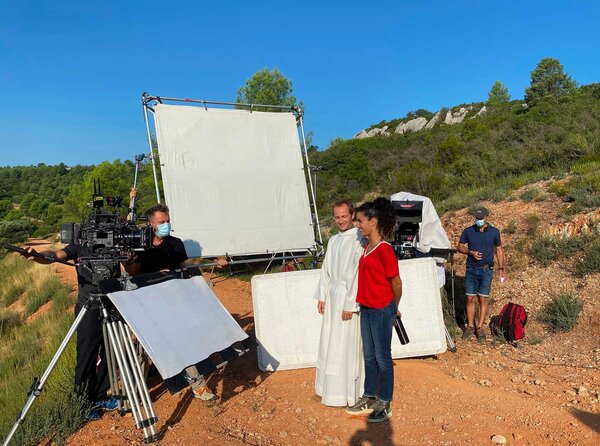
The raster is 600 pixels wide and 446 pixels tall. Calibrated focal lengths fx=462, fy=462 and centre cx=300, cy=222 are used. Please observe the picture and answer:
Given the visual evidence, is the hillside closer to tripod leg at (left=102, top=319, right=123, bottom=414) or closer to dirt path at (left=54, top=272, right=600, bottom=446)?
dirt path at (left=54, top=272, right=600, bottom=446)

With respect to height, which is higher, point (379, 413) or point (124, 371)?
point (124, 371)

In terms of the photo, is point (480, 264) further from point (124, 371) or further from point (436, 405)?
point (124, 371)

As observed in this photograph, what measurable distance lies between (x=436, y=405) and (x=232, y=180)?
5512mm

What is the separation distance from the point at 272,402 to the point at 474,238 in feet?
11.9

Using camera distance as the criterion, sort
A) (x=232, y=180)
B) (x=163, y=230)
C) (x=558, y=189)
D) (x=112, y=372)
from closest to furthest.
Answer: (x=112, y=372) < (x=163, y=230) < (x=232, y=180) < (x=558, y=189)

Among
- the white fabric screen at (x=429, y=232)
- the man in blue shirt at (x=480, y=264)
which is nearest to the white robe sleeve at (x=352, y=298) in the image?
the white fabric screen at (x=429, y=232)

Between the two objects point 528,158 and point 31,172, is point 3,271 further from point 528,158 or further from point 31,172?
point 31,172

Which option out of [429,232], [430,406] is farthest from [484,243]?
[430,406]

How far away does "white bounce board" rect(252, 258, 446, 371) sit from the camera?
4.97m

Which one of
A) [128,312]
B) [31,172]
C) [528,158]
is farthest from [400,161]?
[31,172]

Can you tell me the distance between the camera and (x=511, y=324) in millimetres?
5934

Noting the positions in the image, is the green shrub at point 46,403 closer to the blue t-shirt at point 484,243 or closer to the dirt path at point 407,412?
the dirt path at point 407,412

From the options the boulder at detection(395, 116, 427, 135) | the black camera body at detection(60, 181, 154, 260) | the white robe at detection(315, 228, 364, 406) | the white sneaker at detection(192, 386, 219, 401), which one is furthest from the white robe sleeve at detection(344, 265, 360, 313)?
the boulder at detection(395, 116, 427, 135)

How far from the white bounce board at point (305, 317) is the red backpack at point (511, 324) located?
4.41 feet
